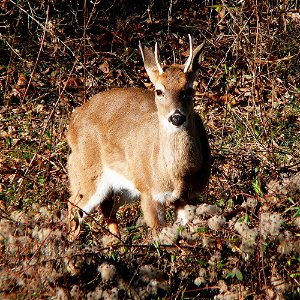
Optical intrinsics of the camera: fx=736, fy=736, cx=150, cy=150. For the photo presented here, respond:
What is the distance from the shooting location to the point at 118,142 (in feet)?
23.1

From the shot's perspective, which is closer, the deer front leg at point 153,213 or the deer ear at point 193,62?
the deer ear at point 193,62

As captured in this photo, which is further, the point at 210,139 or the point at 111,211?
the point at 210,139

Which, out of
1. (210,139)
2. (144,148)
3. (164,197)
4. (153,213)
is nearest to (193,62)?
(144,148)

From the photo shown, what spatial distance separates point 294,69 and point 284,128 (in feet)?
3.63

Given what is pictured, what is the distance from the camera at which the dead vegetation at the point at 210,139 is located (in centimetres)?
476

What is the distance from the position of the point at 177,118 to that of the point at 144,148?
909 mm

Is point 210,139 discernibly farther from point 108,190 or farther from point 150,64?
point 150,64

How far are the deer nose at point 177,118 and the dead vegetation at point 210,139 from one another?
770 mm

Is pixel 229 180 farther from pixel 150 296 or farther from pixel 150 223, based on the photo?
pixel 150 296

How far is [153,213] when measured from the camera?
633 cm

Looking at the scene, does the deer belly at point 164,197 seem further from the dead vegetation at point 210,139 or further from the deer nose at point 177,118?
the deer nose at point 177,118

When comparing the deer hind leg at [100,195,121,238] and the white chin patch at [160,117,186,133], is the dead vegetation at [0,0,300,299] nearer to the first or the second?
the deer hind leg at [100,195,121,238]

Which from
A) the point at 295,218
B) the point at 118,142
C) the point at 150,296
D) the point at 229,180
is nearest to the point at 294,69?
the point at 229,180

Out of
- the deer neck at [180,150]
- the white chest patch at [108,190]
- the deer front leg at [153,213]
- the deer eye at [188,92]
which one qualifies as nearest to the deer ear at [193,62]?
the deer eye at [188,92]
